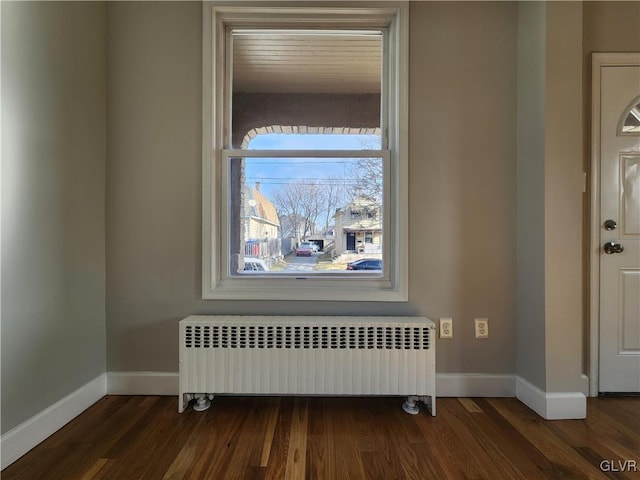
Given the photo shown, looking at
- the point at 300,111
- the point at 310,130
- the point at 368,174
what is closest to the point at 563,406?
the point at 368,174

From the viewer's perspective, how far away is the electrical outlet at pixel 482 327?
185 centimetres

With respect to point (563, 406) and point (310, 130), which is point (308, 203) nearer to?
point (310, 130)

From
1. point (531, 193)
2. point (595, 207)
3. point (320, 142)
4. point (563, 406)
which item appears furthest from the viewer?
point (320, 142)

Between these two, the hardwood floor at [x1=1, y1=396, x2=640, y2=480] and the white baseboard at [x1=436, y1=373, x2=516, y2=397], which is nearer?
the hardwood floor at [x1=1, y1=396, x2=640, y2=480]

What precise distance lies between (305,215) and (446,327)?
43.1 inches

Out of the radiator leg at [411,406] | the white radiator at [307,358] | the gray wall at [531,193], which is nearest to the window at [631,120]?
the gray wall at [531,193]

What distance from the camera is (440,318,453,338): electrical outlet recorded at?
1.85m

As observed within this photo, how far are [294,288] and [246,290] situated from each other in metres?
0.29

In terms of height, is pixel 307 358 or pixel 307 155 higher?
pixel 307 155

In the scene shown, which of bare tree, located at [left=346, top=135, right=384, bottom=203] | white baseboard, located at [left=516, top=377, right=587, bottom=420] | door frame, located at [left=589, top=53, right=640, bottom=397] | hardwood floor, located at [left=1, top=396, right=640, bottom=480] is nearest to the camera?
hardwood floor, located at [left=1, top=396, right=640, bottom=480]

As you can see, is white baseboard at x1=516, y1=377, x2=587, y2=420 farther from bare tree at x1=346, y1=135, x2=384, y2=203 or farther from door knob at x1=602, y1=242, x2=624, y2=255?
bare tree at x1=346, y1=135, x2=384, y2=203

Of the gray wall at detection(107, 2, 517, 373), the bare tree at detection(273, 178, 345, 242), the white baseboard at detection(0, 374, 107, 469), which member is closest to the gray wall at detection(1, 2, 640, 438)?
the gray wall at detection(107, 2, 517, 373)

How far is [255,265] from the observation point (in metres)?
1.98

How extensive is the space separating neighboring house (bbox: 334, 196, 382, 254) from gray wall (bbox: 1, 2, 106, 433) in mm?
1439
